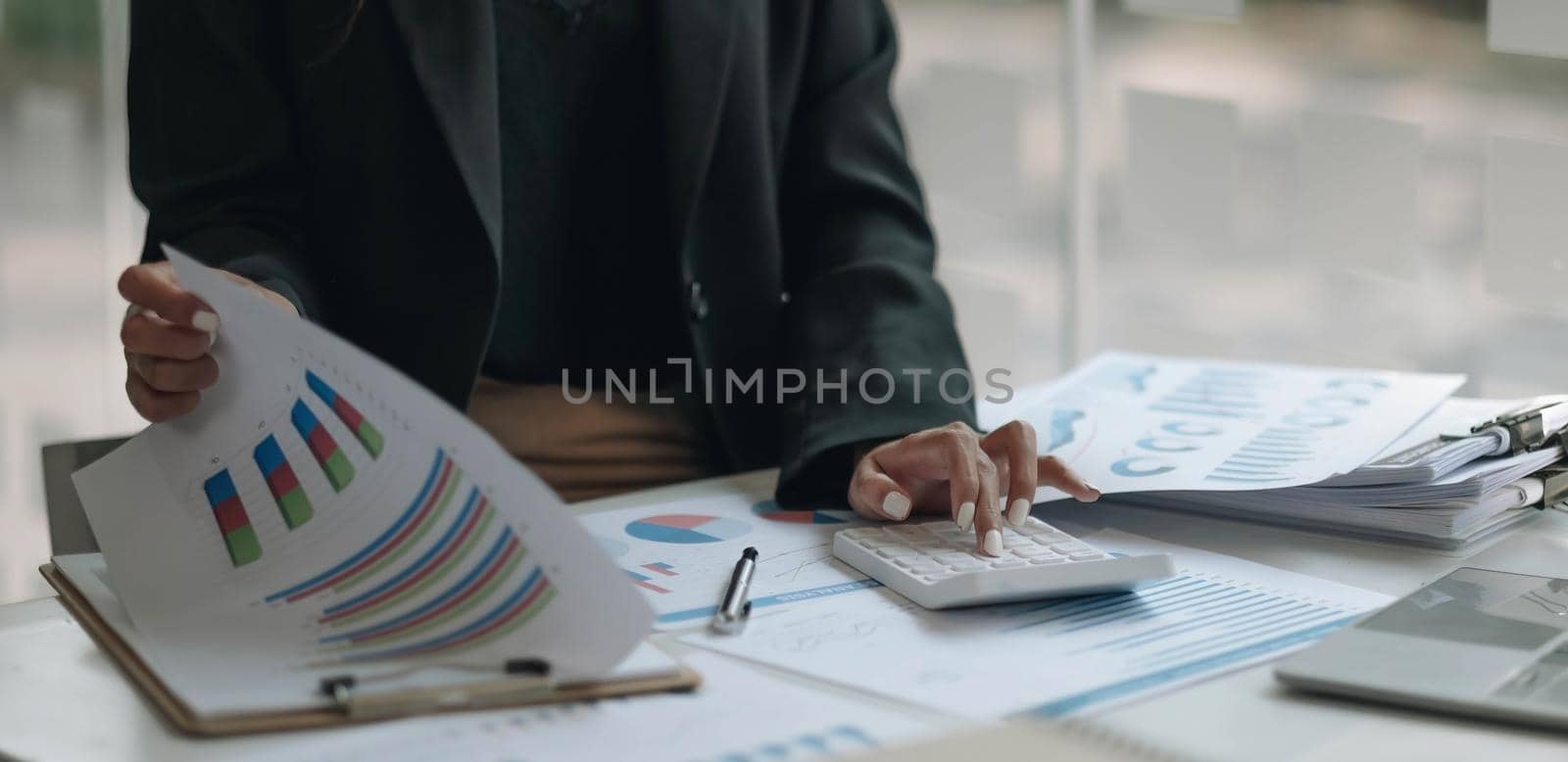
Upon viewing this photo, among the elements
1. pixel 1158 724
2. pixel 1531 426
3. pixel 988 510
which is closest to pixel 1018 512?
pixel 988 510

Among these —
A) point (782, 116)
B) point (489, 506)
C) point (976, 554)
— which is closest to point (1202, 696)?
point (976, 554)

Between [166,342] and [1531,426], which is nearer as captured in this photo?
[166,342]

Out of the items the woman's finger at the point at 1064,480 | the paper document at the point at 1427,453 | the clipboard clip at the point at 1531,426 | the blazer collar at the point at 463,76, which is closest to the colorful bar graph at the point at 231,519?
the blazer collar at the point at 463,76

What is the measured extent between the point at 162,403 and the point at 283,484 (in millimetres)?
99

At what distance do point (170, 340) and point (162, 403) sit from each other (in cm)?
4

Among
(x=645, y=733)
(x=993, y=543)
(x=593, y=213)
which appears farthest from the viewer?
(x=593, y=213)

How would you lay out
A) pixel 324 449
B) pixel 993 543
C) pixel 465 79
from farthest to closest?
pixel 465 79 → pixel 993 543 → pixel 324 449

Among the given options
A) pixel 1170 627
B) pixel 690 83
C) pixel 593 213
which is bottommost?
pixel 1170 627

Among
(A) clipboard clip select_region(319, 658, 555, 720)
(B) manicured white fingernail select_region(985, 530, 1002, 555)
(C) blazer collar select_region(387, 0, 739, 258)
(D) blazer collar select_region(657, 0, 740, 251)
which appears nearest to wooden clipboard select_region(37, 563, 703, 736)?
(A) clipboard clip select_region(319, 658, 555, 720)

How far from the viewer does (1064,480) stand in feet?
2.72

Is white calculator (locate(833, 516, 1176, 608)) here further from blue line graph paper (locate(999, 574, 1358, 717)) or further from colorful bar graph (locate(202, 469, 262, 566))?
colorful bar graph (locate(202, 469, 262, 566))

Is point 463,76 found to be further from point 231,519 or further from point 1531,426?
point 1531,426

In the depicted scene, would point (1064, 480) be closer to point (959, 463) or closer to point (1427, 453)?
point (959, 463)

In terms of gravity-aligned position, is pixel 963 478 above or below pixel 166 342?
below
